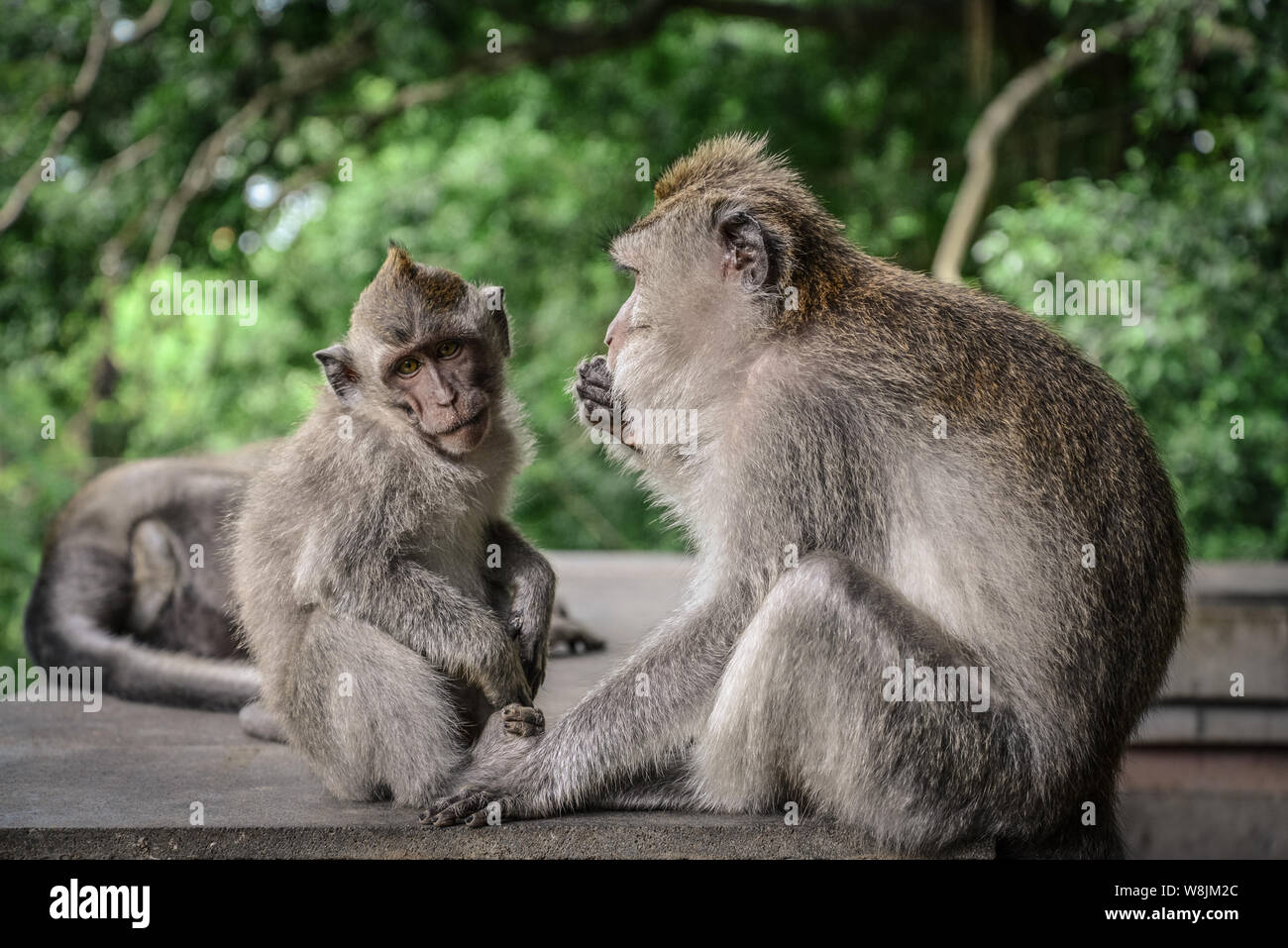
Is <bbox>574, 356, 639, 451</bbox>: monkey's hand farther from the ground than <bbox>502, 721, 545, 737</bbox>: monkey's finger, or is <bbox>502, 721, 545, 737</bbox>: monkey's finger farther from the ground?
<bbox>574, 356, 639, 451</bbox>: monkey's hand

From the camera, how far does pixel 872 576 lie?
338cm

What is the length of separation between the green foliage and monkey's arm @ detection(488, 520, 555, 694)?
12.6ft

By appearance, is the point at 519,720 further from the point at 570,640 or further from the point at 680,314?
the point at 570,640

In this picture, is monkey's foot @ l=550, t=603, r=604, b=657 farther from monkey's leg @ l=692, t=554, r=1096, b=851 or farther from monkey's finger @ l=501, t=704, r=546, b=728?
monkey's leg @ l=692, t=554, r=1096, b=851

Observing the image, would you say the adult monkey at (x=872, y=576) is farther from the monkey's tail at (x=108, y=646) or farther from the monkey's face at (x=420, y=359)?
the monkey's tail at (x=108, y=646)

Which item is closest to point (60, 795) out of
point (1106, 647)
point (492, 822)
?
point (492, 822)

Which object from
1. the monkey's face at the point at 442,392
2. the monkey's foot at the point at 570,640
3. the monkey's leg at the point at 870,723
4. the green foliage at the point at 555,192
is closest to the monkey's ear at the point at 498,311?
the monkey's face at the point at 442,392

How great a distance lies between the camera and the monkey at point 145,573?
5832 mm

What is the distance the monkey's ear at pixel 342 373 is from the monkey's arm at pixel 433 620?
1.73 ft

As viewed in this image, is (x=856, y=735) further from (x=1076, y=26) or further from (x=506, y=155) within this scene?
(x=506, y=155)

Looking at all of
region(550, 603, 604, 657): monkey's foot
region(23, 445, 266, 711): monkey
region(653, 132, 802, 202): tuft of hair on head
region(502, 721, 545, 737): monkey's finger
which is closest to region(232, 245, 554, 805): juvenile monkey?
region(502, 721, 545, 737): monkey's finger

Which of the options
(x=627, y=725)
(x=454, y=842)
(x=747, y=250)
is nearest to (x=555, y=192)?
(x=747, y=250)

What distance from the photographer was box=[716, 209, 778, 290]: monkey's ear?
3619mm
